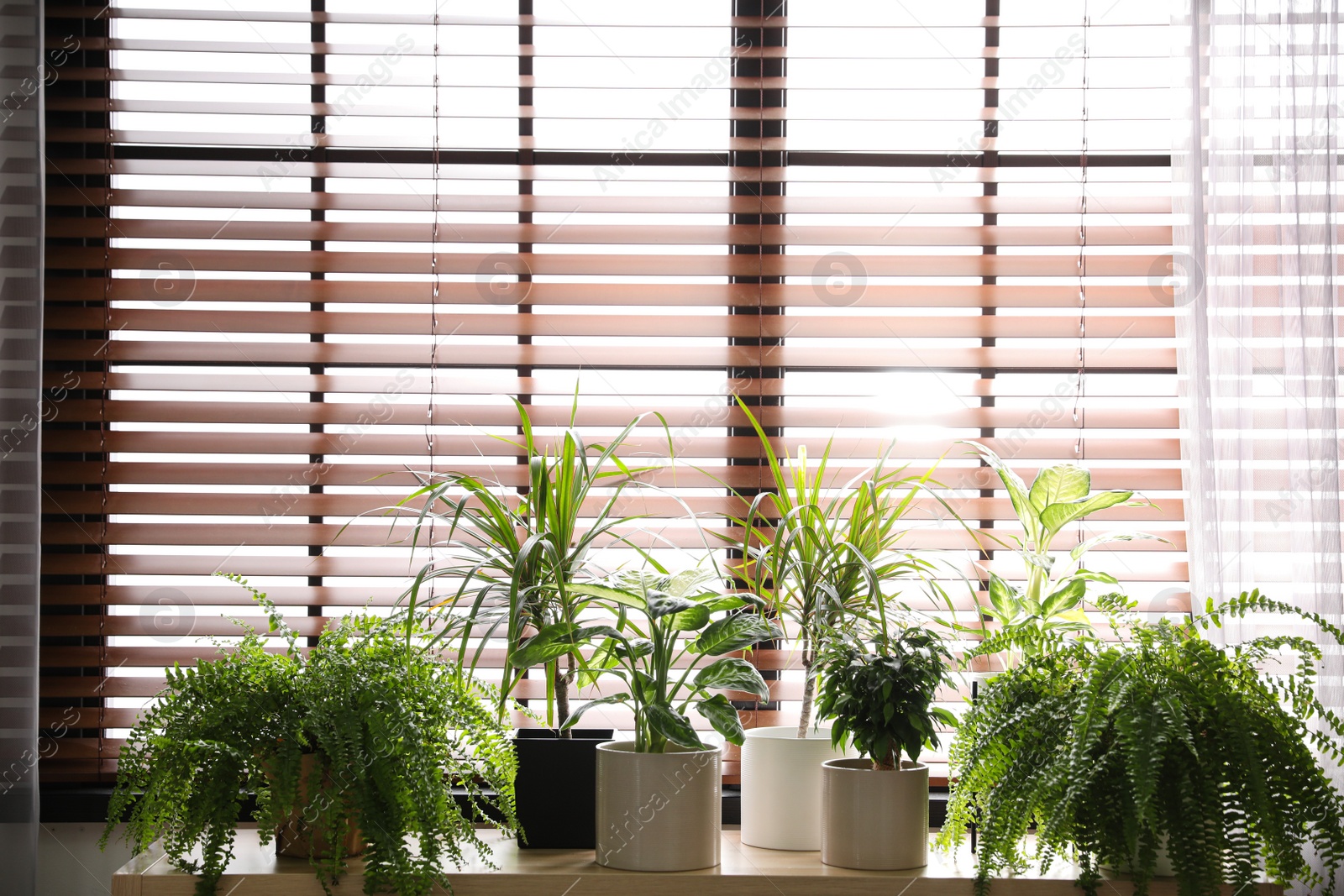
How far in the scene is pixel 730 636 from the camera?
1.56 metres

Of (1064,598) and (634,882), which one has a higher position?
(1064,598)

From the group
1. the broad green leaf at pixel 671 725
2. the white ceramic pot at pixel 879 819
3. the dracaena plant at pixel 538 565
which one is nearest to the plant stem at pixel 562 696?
the dracaena plant at pixel 538 565

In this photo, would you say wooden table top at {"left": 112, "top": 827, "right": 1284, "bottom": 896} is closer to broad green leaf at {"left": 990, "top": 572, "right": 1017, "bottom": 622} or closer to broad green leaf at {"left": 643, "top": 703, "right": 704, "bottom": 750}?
broad green leaf at {"left": 643, "top": 703, "right": 704, "bottom": 750}

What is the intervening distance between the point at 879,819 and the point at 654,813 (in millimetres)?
362

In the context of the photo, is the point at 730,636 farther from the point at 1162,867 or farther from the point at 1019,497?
the point at 1162,867

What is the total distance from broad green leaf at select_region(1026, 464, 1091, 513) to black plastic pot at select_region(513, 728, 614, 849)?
930 mm

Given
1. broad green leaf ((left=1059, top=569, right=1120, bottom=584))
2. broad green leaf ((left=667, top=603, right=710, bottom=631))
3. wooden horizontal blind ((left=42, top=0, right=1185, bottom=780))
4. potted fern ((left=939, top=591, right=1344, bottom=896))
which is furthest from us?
wooden horizontal blind ((left=42, top=0, right=1185, bottom=780))

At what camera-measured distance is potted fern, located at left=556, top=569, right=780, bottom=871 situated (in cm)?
151

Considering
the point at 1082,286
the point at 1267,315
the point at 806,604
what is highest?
the point at 1082,286

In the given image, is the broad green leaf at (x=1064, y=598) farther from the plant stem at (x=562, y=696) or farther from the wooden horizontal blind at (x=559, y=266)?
the plant stem at (x=562, y=696)

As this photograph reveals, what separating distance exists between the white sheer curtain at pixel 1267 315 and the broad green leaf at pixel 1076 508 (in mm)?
231

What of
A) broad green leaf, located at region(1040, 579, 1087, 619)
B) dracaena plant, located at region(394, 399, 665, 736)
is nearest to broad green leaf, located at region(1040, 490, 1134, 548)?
broad green leaf, located at region(1040, 579, 1087, 619)

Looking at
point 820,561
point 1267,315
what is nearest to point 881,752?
point 820,561

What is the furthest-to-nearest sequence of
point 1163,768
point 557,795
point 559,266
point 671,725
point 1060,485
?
point 559,266, point 1060,485, point 557,795, point 671,725, point 1163,768
